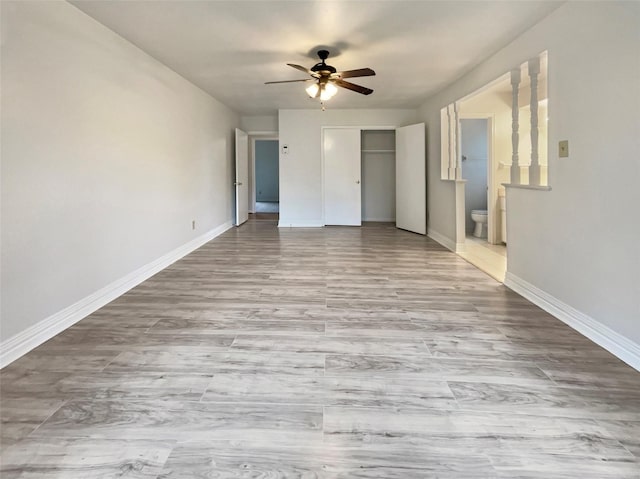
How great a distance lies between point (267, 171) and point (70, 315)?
36.7 feet

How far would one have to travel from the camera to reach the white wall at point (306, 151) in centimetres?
725

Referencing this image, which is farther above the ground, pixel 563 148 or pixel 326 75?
pixel 326 75

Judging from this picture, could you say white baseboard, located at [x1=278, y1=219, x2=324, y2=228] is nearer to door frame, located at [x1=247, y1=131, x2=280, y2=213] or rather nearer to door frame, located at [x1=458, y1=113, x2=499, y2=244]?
door frame, located at [x1=247, y1=131, x2=280, y2=213]

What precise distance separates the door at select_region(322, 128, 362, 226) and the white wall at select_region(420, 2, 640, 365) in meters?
4.34

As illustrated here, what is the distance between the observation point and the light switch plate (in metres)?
2.65

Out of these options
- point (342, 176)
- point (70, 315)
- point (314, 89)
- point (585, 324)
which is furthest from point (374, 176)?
point (70, 315)

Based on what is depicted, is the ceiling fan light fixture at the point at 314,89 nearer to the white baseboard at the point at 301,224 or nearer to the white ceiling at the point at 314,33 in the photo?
the white ceiling at the point at 314,33

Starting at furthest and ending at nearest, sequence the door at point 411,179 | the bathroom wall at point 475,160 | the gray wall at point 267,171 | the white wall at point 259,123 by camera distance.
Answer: the gray wall at point 267,171 → the white wall at point 259,123 → the door at point 411,179 → the bathroom wall at point 475,160

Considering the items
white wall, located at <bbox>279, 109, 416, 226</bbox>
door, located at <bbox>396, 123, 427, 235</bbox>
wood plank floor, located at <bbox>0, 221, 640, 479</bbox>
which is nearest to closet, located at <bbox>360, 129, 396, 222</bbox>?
white wall, located at <bbox>279, 109, 416, 226</bbox>

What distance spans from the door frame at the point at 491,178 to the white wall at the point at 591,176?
7.27ft

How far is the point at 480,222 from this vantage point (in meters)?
6.04

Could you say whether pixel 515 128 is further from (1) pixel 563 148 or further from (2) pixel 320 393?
(2) pixel 320 393

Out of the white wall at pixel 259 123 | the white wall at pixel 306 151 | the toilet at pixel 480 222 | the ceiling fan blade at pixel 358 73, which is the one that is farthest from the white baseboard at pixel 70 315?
the toilet at pixel 480 222

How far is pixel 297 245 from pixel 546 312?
11.3 ft
